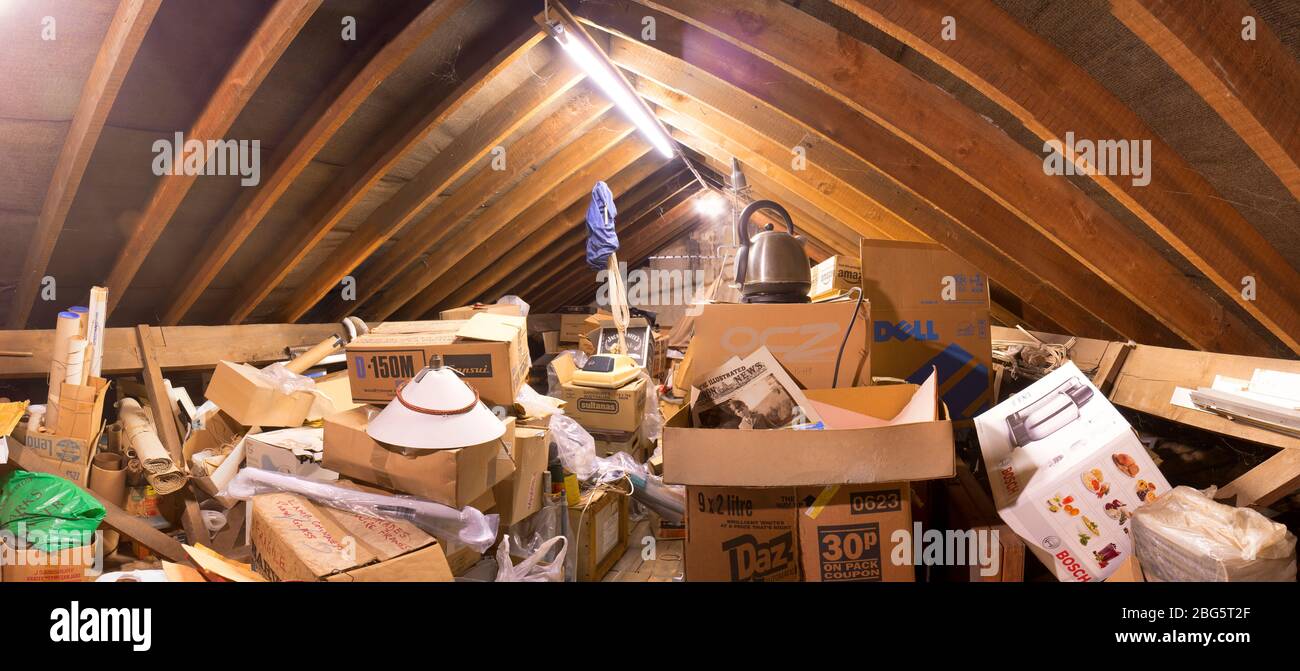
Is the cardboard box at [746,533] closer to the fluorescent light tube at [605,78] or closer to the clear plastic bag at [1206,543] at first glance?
the clear plastic bag at [1206,543]

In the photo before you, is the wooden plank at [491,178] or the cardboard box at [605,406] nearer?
the wooden plank at [491,178]

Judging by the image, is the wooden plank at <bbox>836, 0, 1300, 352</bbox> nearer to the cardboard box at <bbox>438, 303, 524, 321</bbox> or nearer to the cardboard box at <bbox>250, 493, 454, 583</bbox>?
the cardboard box at <bbox>250, 493, 454, 583</bbox>

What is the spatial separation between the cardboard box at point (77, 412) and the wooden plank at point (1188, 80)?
10.8ft

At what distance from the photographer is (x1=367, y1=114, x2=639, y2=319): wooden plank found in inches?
161

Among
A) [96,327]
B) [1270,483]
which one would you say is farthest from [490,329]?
[1270,483]

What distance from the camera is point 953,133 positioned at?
180cm

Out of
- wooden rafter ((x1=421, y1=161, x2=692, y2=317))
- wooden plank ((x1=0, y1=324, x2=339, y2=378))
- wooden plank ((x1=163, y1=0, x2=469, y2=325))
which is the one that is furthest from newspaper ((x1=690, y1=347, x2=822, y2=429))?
wooden rafter ((x1=421, y1=161, x2=692, y2=317))

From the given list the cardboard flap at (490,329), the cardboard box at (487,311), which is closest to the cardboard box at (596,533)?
the cardboard flap at (490,329)

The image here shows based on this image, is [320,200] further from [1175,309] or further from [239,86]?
[1175,309]

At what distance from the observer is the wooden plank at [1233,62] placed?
109 centimetres

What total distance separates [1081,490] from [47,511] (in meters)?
3.22

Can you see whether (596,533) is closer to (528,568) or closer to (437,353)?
(528,568)

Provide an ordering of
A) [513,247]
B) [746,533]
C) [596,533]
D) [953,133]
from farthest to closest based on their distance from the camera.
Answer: [513,247] → [596,533] → [953,133] → [746,533]
